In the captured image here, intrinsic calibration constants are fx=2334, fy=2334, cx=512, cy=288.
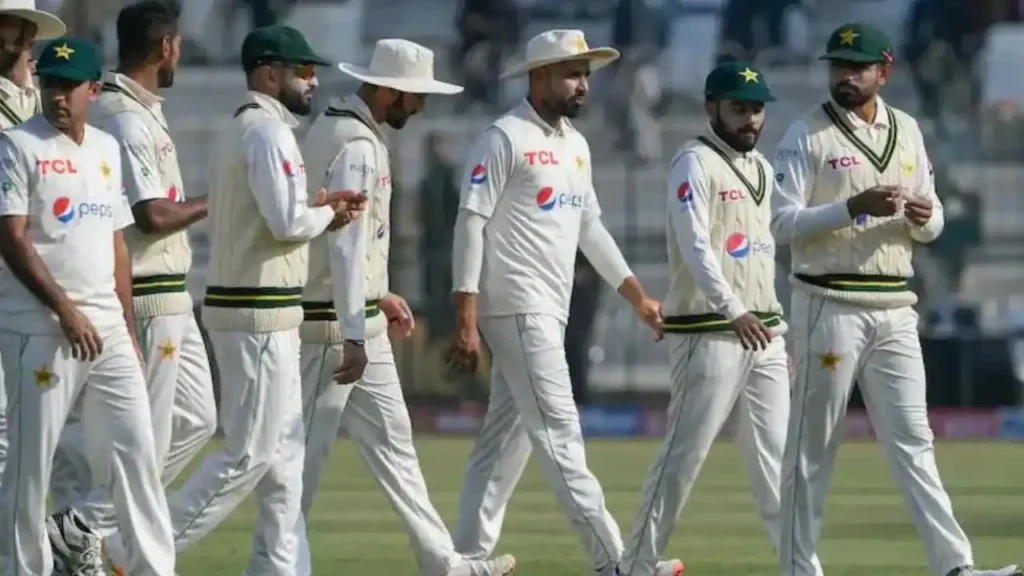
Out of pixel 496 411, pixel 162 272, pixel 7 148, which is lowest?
pixel 496 411

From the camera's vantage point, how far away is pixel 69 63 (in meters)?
6.79

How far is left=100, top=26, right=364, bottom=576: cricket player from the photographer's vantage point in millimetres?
7406

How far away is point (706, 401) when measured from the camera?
7785 millimetres

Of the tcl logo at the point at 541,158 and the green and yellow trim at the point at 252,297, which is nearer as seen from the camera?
the green and yellow trim at the point at 252,297

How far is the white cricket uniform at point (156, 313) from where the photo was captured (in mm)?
7719

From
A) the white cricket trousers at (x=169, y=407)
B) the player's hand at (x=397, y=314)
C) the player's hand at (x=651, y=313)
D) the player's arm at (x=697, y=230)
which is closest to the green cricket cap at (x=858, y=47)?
the player's arm at (x=697, y=230)

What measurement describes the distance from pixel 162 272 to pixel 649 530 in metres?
1.86

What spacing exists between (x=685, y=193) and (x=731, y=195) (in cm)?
20

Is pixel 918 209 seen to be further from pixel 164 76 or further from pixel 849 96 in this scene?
pixel 164 76

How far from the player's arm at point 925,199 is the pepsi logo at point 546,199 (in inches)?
50.1

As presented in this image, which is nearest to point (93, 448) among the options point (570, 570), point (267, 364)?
point (267, 364)

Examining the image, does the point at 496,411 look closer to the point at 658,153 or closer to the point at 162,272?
the point at 162,272

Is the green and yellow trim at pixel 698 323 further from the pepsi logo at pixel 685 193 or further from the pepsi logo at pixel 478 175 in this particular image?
the pepsi logo at pixel 478 175

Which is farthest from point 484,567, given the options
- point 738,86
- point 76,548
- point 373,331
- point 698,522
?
point 698,522
